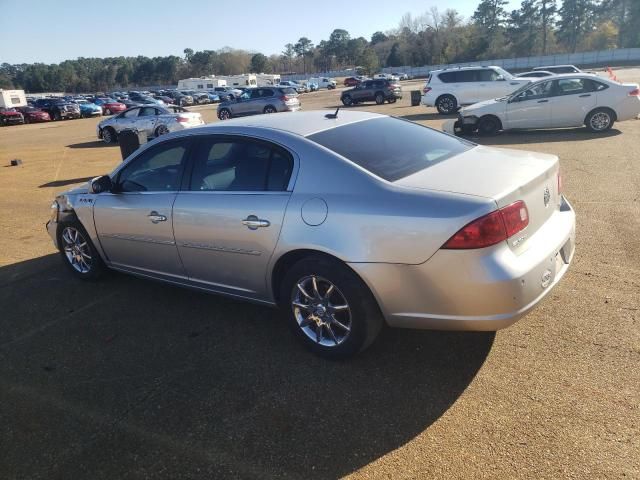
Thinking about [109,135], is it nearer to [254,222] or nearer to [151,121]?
[151,121]

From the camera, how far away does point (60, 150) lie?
19016 millimetres

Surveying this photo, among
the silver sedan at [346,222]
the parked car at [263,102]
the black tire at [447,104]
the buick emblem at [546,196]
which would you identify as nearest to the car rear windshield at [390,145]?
the silver sedan at [346,222]

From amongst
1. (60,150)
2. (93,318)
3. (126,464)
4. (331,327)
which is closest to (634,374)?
(331,327)

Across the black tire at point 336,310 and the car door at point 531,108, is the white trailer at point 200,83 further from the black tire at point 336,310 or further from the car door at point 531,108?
the black tire at point 336,310

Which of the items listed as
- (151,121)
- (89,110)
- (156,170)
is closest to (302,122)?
(156,170)

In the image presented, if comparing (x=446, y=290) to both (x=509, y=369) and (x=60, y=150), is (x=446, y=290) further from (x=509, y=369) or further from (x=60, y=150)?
(x=60, y=150)

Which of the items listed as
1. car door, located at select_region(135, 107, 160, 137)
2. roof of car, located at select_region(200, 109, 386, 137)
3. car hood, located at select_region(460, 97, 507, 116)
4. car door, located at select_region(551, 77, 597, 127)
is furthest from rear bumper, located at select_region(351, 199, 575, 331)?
car door, located at select_region(135, 107, 160, 137)

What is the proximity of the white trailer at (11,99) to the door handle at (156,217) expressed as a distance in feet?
199

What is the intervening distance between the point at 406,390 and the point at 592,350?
129 cm

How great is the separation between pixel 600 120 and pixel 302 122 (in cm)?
1151

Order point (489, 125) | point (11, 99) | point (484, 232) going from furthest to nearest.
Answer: point (11, 99)
point (489, 125)
point (484, 232)

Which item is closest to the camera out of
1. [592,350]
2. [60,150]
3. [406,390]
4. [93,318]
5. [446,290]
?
[446,290]

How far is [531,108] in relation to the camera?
13242 mm

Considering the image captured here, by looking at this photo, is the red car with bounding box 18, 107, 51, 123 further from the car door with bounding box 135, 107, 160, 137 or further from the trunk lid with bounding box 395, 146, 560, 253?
the trunk lid with bounding box 395, 146, 560, 253
